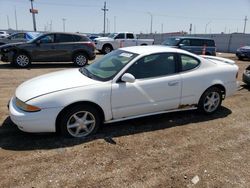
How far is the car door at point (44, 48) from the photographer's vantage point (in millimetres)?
11516

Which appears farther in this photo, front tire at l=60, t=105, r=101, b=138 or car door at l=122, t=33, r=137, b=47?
car door at l=122, t=33, r=137, b=47

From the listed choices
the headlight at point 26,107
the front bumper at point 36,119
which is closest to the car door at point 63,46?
the headlight at point 26,107

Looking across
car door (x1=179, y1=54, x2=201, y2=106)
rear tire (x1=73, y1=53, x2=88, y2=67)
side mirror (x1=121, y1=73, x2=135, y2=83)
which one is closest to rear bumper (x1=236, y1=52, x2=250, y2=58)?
rear tire (x1=73, y1=53, x2=88, y2=67)

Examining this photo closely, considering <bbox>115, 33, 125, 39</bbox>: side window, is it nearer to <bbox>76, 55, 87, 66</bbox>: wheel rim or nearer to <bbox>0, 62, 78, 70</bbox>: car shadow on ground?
<bbox>0, 62, 78, 70</bbox>: car shadow on ground

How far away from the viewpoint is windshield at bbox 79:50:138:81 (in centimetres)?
449

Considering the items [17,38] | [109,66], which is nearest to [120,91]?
[109,66]

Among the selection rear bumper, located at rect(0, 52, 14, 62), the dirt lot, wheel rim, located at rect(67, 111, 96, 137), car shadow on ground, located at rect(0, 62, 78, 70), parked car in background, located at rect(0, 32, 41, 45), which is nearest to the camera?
the dirt lot

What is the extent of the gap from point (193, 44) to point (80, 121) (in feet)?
45.8

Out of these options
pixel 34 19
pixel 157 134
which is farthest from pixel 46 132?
pixel 34 19

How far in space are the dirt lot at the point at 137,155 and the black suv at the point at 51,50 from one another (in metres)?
6.79

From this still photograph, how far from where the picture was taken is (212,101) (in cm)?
554

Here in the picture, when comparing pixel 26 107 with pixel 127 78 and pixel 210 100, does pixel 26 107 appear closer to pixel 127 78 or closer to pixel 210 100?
pixel 127 78

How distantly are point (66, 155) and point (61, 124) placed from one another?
0.55 m

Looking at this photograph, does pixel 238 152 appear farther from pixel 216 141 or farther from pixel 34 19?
pixel 34 19
